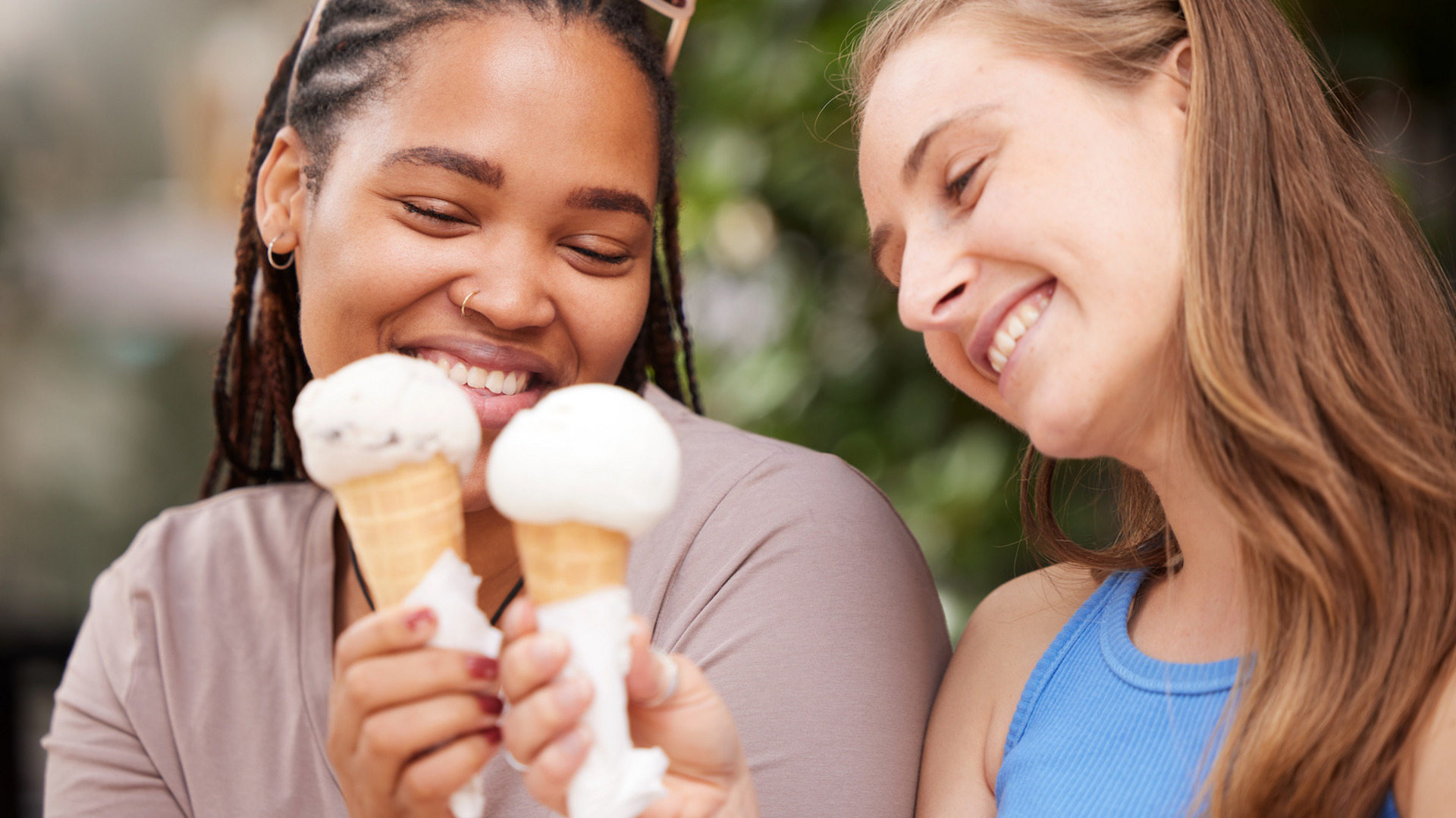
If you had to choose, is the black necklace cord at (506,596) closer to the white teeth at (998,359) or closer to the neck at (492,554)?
the neck at (492,554)

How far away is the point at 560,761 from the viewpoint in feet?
2.79

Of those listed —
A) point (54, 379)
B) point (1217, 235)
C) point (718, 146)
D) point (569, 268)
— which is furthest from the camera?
point (54, 379)

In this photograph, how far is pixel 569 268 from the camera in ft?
4.79

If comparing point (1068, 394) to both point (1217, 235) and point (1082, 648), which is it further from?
point (1082, 648)

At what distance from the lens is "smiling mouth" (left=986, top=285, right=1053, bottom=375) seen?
1177 millimetres

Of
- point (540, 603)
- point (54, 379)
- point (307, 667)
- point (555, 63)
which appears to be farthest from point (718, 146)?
point (54, 379)

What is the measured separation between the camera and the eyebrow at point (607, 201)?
142 centimetres

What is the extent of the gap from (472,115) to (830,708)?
810mm

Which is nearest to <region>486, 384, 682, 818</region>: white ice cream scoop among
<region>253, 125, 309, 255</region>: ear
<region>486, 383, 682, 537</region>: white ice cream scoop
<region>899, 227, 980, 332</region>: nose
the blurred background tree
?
<region>486, 383, 682, 537</region>: white ice cream scoop

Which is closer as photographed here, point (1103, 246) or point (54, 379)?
point (1103, 246)

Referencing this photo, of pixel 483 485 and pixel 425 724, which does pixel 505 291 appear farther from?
pixel 425 724

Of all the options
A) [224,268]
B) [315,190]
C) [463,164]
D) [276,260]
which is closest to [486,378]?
[463,164]

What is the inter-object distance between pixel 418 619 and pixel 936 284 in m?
0.63

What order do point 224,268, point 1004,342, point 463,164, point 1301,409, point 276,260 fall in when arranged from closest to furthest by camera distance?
point 1301,409 → point 1004,342 → point 463,164 → point 276,260 → point 224,268
